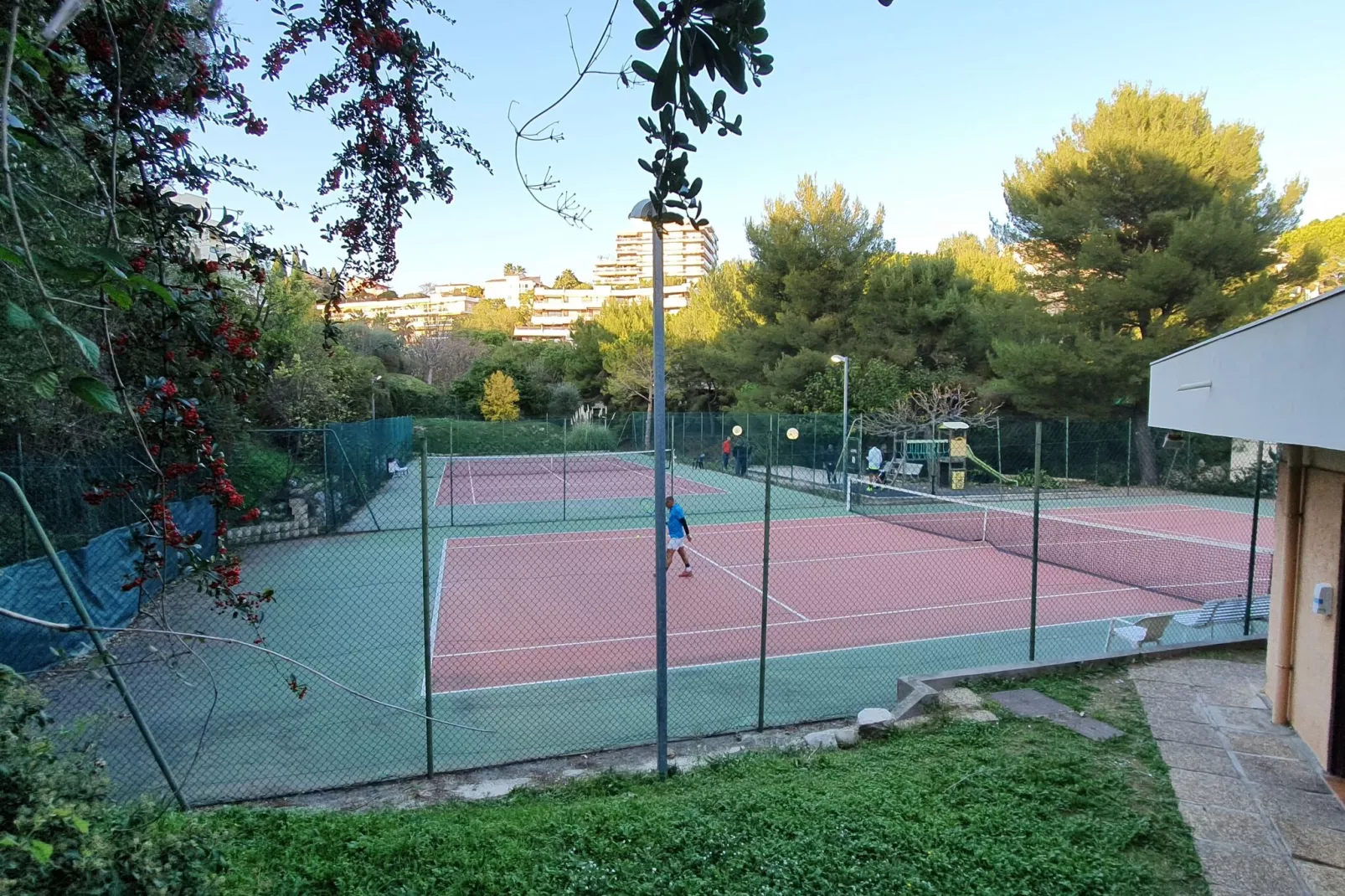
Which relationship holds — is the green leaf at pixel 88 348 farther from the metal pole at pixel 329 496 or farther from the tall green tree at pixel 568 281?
the tall green tree at pixel 568 281

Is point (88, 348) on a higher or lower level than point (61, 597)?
higher

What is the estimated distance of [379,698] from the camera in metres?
7.81

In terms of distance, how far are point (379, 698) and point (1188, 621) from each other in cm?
875

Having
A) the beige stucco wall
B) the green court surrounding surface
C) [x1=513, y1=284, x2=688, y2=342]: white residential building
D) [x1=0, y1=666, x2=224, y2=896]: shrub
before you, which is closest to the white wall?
the beige stucco wall

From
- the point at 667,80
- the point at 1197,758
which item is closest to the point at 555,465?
the point at 1197,758

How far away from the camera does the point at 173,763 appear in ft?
20.7

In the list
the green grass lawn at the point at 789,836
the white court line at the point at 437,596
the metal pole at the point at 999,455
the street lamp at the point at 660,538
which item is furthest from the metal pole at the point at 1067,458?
the street lamp at the point at 660,538

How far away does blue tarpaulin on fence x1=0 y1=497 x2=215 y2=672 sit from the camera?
7586mm

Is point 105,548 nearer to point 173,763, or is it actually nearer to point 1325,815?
point 173,763

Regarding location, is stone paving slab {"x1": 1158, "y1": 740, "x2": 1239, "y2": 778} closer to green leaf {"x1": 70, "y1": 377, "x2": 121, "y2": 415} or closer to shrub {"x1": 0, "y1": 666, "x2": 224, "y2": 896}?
shrub {"x1": 0, "y1": 666, "x2": 224, "y2": 896}

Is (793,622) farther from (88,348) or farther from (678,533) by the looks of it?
(88,348)

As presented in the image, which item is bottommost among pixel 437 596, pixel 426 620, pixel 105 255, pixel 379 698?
pixel 437 596

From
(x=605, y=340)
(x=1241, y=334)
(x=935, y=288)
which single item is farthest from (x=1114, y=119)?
(x=605, y=340)

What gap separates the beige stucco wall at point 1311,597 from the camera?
17.2 ft
